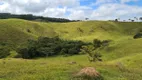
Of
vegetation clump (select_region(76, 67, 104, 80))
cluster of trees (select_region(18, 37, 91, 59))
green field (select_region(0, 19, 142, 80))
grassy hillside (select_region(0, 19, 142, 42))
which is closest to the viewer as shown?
vegetation clump (select_region(76, 67, 104, 80))

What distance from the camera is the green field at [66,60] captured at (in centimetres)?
2780

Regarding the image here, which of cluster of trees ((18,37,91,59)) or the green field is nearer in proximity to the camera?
the green field

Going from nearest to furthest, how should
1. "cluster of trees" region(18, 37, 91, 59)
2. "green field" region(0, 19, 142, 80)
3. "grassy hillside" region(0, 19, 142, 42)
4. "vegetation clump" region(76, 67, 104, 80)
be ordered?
"vegetation clump" region(76, 67, 104, 80)
"green field" region(0, 19, 142, 80)
"cluster of trees" region(18, 37, 91, 59)
"grassy hillside" region(0, 19, 142, 42)

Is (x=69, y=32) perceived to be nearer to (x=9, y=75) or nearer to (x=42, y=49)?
(x=42, y=49)

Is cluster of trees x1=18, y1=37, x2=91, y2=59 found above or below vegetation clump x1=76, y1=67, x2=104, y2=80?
below

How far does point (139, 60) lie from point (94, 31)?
403 ft

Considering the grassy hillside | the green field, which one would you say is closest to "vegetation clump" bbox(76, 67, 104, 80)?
the green field

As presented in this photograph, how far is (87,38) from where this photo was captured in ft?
582

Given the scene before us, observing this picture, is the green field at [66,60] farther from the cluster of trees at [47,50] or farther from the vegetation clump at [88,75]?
the cluster of trees at [47,50]

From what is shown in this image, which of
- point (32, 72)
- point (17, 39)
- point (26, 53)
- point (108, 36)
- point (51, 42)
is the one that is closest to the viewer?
point (32, 72)

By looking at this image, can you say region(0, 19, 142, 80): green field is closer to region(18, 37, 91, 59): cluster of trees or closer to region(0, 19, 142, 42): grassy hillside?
region(0, 19, 142, 42): grassy hillside

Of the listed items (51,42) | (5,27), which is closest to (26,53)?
(51,42)

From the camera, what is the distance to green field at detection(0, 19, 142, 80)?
27.8 metres

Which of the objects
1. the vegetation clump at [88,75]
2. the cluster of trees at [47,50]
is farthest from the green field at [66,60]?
the cluster of trees at [47,50]
